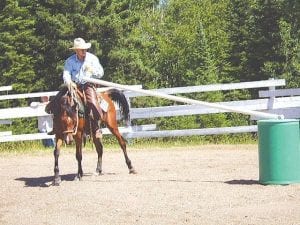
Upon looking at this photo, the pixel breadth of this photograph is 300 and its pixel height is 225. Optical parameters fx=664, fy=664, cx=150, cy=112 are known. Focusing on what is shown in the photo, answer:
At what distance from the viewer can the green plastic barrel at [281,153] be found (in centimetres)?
916

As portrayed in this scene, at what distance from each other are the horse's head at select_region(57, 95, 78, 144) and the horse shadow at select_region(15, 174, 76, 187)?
31.8 inches

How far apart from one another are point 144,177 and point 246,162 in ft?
8.38

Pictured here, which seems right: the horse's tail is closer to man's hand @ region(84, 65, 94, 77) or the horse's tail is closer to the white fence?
man's hand @ region(84, 65, 94, 77)

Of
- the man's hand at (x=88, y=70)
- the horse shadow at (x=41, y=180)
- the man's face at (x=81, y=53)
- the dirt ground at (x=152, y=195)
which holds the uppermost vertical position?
the man's face at (x=81, y=53)

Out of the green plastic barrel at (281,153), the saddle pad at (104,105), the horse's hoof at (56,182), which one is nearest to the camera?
the green plastic barrel at (281,153)

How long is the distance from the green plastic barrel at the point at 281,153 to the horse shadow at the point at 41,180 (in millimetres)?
3440

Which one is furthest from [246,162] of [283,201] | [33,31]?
[33,31]

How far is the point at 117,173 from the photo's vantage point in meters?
11.6

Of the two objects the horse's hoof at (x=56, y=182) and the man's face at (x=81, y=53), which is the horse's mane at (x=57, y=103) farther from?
the horse's hoof at (x=56, y=182)

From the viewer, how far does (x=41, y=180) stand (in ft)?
36.7

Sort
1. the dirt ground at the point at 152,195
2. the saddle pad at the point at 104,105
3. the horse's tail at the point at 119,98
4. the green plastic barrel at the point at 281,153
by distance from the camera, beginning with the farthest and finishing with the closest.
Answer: the horse's tail at the point at 119,98
the saddle pad at the point at 104,105
the green plastic barrel at the point at 281,153
the dirt ground at the point at 152,195

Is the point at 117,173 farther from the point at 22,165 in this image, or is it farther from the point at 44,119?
the point at 44,119

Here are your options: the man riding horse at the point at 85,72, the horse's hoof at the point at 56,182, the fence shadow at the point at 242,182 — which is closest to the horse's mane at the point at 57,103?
the man riding horse at the point at 85,72

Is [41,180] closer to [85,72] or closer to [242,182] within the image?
[85,72]
